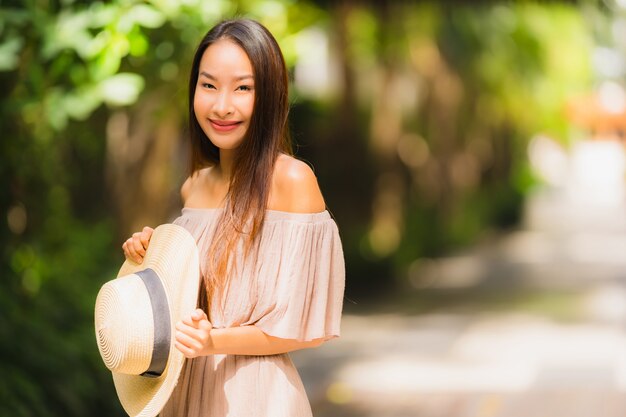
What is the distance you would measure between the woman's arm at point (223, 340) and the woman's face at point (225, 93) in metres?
0.46

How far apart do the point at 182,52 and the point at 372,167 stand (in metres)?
11.2

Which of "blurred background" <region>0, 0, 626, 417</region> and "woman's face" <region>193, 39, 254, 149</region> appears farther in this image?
"blurred background" <region>0, 0, 626, 417</region>

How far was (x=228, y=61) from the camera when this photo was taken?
9.08ft

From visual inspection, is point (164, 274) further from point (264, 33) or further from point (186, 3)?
point (186, 3)

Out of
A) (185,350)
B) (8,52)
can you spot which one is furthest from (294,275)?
(8,52)

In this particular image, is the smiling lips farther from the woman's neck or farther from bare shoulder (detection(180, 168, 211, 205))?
bare shoulder (detection(180, 168, 211, 205))

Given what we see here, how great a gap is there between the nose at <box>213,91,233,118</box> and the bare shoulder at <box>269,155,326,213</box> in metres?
0.18

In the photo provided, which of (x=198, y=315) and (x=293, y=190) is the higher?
(x=293, y=190)

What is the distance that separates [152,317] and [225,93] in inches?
22.0

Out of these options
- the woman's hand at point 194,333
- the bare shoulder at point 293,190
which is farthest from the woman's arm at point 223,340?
the bare shoulder at point 293,190

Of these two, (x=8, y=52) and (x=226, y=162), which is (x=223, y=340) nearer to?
(x=226, y=162)

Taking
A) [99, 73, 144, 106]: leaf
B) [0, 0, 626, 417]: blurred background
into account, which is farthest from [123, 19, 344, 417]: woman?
[99, 73, 144, 106]: leaf

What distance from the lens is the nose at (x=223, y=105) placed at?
277 cm

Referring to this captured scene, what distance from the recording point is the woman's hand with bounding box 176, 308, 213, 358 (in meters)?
2.55
